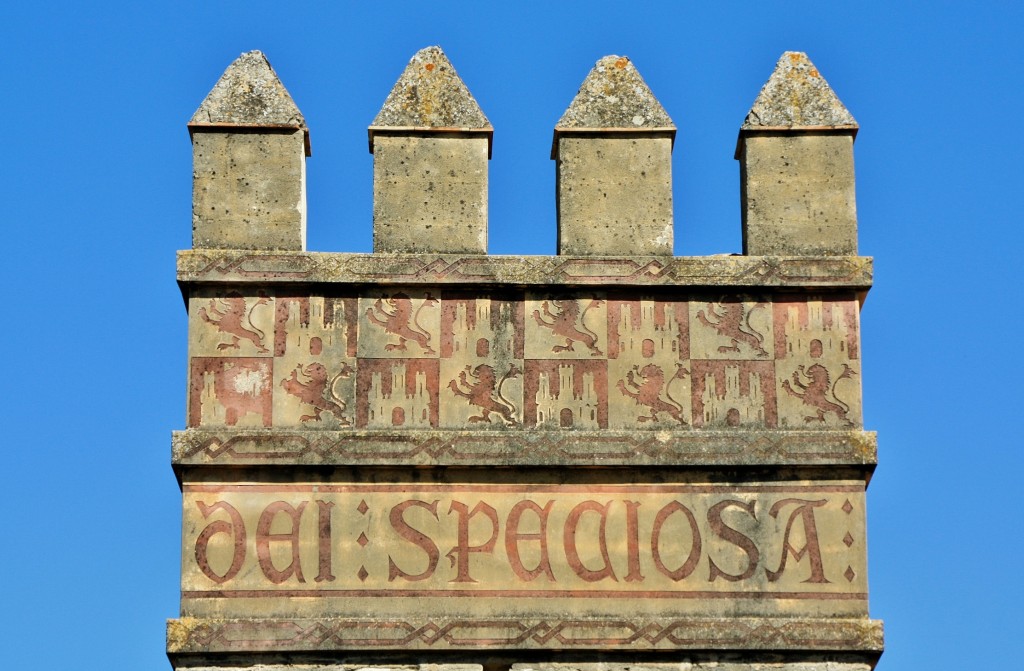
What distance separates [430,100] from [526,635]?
3047mm

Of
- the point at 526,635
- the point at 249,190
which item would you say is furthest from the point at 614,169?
the point at 526,635

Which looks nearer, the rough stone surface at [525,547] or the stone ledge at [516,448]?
the rough stone surface at [525,547]

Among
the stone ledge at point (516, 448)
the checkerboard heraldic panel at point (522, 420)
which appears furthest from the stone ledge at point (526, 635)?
the stone ledge at point (516, 448)

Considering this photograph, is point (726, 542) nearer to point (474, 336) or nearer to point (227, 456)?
point (474, 336)

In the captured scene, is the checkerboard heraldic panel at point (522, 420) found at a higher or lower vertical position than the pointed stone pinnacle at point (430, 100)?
lower

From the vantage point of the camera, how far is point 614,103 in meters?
14.3

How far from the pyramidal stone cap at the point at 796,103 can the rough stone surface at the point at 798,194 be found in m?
0.06

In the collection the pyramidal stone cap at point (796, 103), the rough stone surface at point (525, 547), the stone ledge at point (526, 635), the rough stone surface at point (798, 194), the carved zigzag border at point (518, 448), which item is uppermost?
the pyramidal stone cap at point (796, 103)

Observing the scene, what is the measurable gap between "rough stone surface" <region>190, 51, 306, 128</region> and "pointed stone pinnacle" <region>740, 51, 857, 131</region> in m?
2.50

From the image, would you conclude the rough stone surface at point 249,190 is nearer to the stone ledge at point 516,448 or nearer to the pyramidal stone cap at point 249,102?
the pyramidal stone cap at point 249,102

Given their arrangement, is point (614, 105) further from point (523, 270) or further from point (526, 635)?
point (526, 635)

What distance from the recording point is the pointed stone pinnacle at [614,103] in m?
14.3

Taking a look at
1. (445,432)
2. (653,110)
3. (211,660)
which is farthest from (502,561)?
(653,110)

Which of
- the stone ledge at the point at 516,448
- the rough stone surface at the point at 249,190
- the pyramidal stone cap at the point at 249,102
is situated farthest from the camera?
the pyramidal stone cap at the point at 249,102
